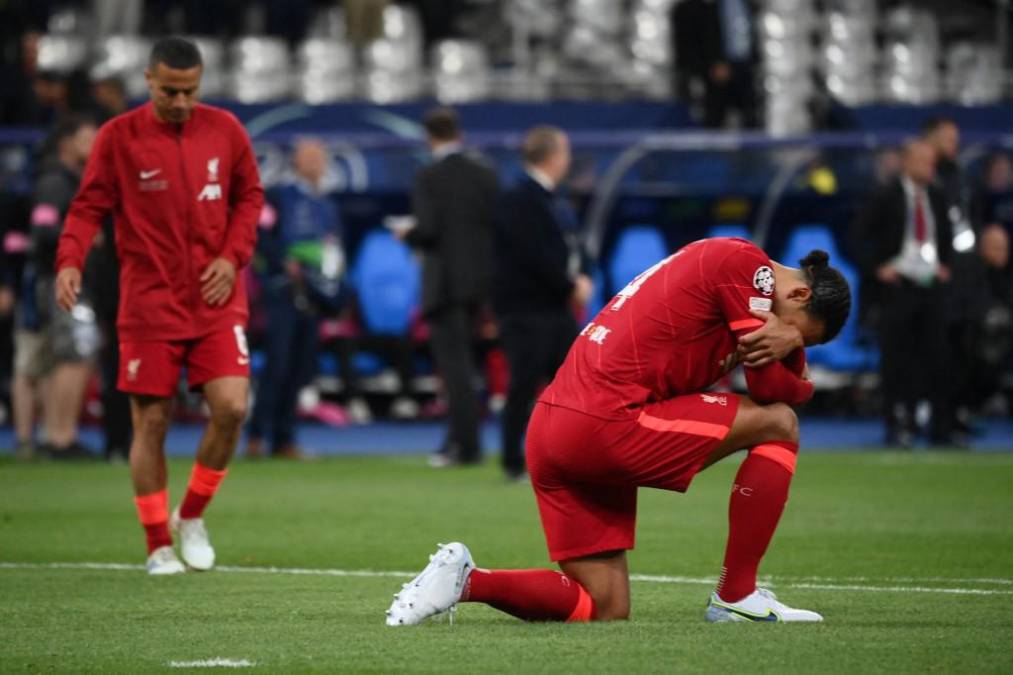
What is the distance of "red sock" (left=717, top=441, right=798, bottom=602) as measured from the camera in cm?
687

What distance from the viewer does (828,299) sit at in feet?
22.5

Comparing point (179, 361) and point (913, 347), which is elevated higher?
point (179, 361)

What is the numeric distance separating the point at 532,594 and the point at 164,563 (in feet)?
8.58

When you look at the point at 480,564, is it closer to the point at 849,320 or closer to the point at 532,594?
the point at 532,594

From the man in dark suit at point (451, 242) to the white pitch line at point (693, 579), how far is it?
20.6 feet

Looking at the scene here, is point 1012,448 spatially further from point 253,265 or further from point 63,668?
point 63,668

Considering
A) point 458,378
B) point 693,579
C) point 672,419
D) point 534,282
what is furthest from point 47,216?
point 672,419

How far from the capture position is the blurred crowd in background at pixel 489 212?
15242 mm

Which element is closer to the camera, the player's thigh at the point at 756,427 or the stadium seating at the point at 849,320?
the player's thigh at the point at 756,427

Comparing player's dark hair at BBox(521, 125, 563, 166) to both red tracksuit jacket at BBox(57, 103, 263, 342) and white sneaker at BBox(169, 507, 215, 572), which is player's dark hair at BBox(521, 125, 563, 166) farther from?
white sneaker at BBox(169, 507, 215, 572)

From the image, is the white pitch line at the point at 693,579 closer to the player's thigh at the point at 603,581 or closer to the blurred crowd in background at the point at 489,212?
the player's thigh at the point at 603,581

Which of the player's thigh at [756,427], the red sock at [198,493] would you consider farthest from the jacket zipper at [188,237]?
the player's thigh at [756,427]

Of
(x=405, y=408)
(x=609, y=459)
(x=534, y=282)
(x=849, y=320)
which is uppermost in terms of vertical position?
(x=609, y=459)

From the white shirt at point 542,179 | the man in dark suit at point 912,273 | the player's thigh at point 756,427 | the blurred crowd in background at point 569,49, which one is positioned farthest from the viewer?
the blurred crowd in background at point 569,49
